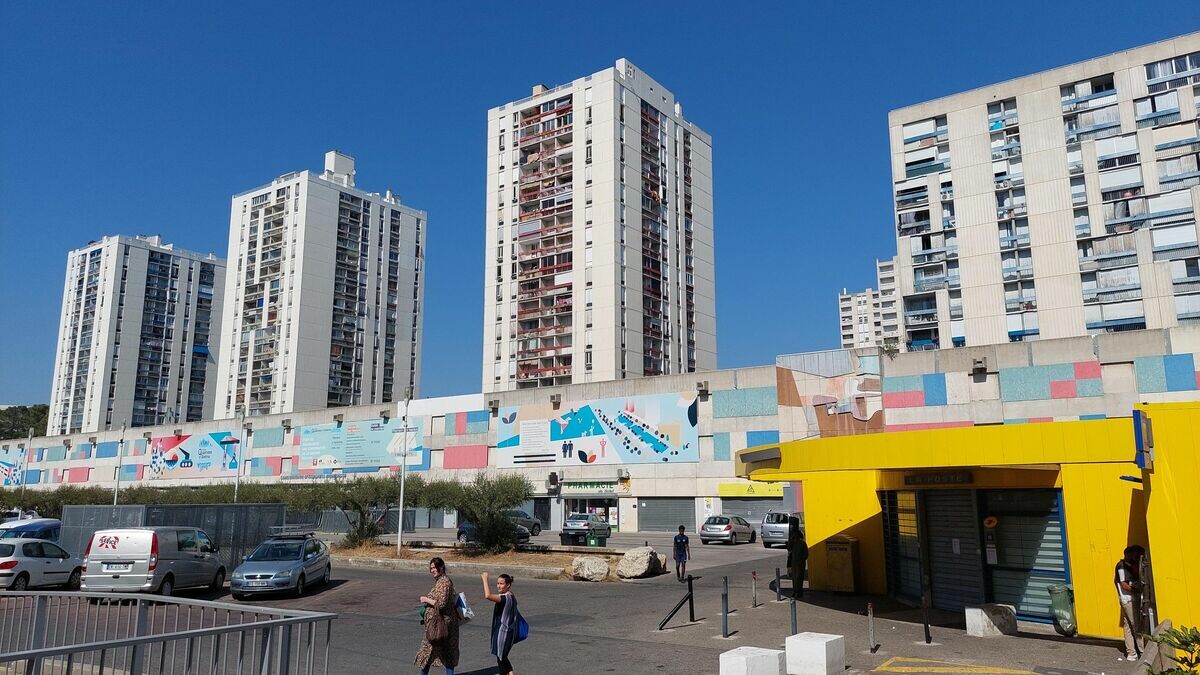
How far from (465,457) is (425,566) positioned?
35039mm

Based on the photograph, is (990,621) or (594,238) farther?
(594,238)

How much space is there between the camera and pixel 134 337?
4503 inches

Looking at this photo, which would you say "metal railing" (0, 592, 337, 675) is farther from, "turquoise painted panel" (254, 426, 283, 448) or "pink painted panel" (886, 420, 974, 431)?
"turquoise painted panel" (254, 426, 283, 448)

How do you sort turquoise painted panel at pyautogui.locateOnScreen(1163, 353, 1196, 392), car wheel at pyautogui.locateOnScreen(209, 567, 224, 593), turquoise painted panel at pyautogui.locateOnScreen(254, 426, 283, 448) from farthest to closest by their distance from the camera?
turquoise painted panel at pyautogui.locateOnScreen(254, 426, 283, 448)
turquoise painted panel at pyautogui.locateOnScreen(1163, 353, 1196, 392)
car wheel at pyautogui.locateOnScreen(209, 567, 224, 593)

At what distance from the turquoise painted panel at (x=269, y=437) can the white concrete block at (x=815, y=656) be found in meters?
69.7

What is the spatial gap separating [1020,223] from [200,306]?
366 feet

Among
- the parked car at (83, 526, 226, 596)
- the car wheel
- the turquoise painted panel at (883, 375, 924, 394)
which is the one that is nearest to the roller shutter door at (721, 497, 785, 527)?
the turquoise painted panel at (883, 375, 924, 394)

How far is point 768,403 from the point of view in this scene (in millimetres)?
49562

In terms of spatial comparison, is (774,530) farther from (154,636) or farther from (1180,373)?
(154,636)

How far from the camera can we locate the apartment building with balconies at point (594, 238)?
77.1 meters

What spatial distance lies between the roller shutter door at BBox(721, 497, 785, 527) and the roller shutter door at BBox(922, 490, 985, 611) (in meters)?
33.0

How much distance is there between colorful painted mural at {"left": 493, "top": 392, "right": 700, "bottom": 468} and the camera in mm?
52375

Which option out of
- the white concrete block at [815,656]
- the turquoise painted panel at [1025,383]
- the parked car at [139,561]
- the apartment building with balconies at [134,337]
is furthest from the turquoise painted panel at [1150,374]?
the apartment building with balconies at [134,337]

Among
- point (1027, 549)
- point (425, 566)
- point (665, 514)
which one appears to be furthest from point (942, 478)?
point (665, 514)
